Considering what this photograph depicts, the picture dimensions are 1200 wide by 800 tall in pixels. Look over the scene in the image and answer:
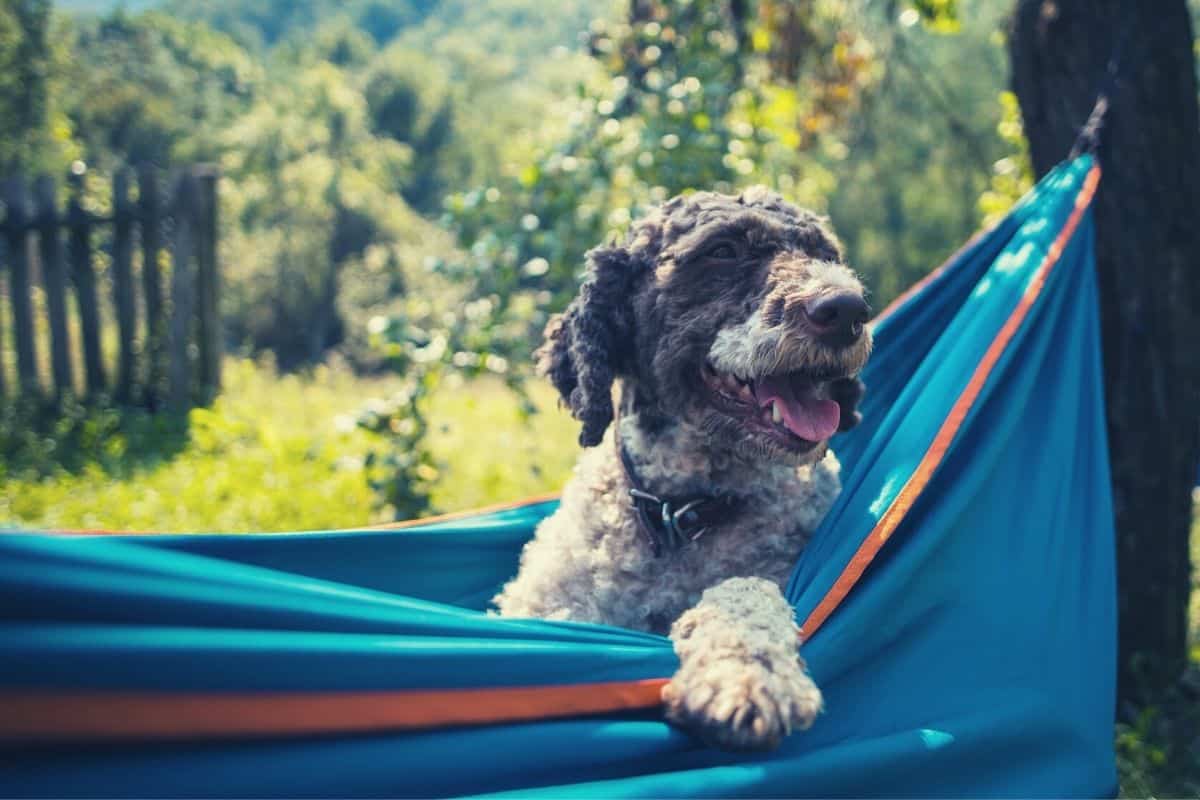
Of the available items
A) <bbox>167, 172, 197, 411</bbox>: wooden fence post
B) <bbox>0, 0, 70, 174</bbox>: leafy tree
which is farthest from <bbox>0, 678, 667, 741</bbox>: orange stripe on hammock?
<bbox>0, 0, 70, 174</bbox>: leafy tree

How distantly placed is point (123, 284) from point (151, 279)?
0.76ft

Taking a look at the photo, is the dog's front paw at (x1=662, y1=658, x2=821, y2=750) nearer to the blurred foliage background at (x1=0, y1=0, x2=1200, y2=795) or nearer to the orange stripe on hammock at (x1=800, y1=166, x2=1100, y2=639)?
the orange stripe on hammock at (x1=800, y1=166, x2=1100, y2=639)

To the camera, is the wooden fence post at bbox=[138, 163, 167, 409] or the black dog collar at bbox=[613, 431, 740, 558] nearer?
the black dog collar at bbox=[613, 431, 740, 558]

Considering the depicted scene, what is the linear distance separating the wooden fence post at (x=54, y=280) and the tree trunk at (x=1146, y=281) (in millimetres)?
7285

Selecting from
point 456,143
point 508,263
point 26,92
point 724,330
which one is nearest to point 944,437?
point 724,330

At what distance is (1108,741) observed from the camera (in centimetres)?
283

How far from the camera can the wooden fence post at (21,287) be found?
793cm

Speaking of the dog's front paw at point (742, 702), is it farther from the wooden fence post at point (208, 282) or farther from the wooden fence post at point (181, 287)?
the wooden fence post at point (208, 282)

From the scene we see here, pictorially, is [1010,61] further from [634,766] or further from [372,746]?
[372,746]

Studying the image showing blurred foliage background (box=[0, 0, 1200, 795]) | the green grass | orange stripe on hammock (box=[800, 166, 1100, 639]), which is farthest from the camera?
the green grass

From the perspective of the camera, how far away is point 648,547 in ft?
10.0

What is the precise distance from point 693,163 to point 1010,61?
1816mm

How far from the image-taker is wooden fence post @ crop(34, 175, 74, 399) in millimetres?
8023

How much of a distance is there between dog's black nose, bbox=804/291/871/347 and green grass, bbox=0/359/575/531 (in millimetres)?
3197
